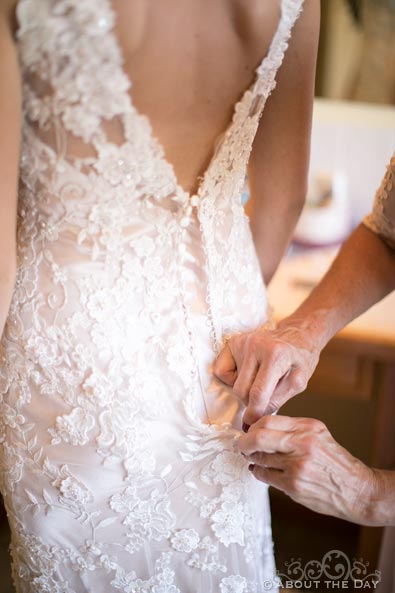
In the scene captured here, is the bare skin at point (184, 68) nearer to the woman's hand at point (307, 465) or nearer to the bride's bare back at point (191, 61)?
the bride's bare back at point (191, 61)

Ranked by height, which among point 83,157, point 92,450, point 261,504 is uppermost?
point 83,157

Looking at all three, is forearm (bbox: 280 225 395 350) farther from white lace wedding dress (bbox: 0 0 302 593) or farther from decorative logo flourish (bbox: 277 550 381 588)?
decorative logo flourish (bbox: 277 550 381 588)

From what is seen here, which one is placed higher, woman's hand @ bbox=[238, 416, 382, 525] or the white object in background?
the white object in background

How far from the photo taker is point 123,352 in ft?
2.61

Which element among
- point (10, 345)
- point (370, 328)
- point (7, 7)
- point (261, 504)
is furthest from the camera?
A: point (370, 328)

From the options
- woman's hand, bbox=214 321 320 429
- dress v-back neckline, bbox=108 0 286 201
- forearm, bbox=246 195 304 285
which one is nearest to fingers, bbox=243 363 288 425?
woman's hand, bbox=214 321 320 429

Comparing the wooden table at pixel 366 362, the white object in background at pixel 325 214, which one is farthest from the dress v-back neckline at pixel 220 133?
the white object in background at pixel 325 214

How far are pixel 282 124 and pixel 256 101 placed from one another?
17cm

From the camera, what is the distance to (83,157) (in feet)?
2.32

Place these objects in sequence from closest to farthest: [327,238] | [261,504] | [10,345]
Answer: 1. [10,345]
2. [261,504]
3. [327,238]

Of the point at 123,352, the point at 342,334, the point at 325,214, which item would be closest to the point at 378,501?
the point at 123,352

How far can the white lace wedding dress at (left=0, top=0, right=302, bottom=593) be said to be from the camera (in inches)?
28.5

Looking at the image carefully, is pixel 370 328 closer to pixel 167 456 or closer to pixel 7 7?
pixel 167 456

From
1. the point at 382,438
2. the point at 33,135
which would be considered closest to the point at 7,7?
the point at 33,135
